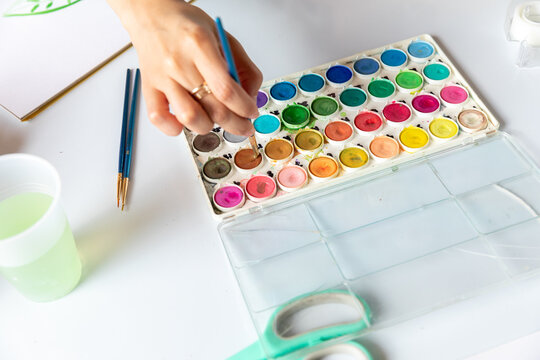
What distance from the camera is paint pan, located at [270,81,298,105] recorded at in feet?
3.20

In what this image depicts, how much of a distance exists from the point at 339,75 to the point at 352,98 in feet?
0.20

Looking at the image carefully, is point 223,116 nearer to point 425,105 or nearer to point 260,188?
point 260,188

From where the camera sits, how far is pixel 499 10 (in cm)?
108

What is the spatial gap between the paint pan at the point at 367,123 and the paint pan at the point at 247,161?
0.17 metres

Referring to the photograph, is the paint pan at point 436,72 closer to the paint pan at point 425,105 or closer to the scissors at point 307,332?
the paint pan at point 425,105

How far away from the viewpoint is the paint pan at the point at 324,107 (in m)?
0.95

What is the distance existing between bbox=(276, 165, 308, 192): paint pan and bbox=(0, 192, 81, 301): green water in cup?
330 millimetres

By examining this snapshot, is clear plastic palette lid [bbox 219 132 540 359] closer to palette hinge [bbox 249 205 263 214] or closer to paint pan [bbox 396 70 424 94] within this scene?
palette hinge [bbox 249 205 263 214]

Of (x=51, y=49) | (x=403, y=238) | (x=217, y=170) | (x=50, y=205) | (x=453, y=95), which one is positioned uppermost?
(x=51, y=49)

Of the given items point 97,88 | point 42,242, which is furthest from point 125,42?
point 42,242


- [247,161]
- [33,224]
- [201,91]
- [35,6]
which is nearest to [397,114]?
[247,161]

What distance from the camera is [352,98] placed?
0.97m

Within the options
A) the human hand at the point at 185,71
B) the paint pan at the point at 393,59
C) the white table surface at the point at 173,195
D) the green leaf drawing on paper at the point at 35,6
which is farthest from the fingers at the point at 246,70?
the green leaf drawing on paper at the point at 35,6

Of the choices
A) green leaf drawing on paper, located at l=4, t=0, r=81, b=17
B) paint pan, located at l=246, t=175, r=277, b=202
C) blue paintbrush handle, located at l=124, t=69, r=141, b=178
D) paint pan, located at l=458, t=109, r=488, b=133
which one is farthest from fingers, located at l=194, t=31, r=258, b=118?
green leaf drawing on paper, located at l=4, t=0, r=81, b=17
